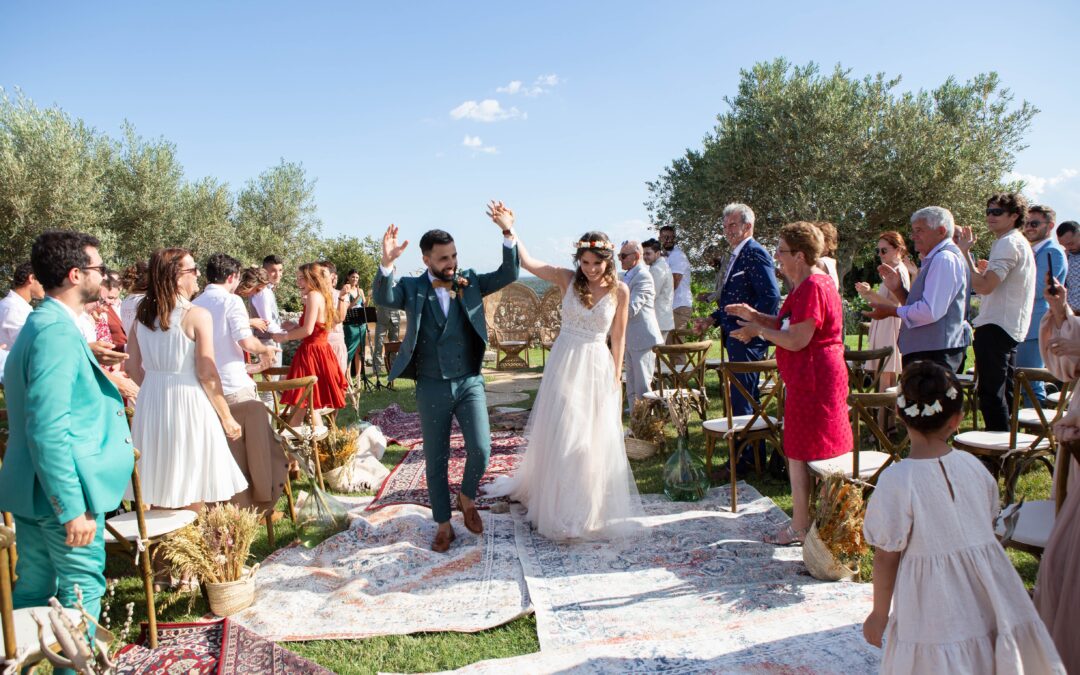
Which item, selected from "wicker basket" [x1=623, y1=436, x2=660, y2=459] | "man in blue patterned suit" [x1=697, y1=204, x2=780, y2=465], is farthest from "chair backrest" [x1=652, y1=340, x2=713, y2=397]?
"man in blue patterned suit" [x1=697, y1=204, x2=780, y2=465]

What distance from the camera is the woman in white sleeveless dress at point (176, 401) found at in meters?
3.84

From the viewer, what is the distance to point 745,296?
18.5ft

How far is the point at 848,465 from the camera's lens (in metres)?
3.94

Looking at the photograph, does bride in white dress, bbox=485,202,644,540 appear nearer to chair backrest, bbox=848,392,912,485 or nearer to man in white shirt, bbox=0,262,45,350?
chair backrest, bbox=848,392,912,485

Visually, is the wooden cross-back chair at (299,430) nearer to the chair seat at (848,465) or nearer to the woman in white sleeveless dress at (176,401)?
the woman in white sleeveless dress at (176,401)

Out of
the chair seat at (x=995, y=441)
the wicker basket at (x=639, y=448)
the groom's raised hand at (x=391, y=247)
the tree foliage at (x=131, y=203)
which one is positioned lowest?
the wicker basket at (x=639, y=448)

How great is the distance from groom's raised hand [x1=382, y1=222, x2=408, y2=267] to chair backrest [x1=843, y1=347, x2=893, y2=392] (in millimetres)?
3249

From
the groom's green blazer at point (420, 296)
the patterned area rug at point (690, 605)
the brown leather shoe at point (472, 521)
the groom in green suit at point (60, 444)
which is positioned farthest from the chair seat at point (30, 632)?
the brown leather shoe at point (472, 521)

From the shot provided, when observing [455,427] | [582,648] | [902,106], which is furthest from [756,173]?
[582,648]

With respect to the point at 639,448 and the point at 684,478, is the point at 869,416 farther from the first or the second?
the point at 639,448

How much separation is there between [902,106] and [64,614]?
76.0ft

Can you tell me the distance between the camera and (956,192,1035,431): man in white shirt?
203 inches

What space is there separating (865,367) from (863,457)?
3589mm

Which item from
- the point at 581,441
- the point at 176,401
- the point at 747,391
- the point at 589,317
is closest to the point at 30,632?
the point at 176,401
